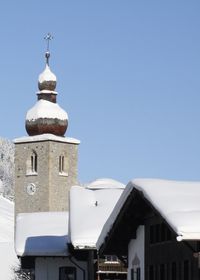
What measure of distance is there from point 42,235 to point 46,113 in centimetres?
4789

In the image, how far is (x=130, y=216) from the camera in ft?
97.4

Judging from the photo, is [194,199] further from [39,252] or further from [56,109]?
[56,109]

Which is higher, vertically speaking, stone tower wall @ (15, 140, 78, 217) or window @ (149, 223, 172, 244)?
stone tower wall @ (15, 140, 78, 217)

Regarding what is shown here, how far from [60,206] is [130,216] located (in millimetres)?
66822

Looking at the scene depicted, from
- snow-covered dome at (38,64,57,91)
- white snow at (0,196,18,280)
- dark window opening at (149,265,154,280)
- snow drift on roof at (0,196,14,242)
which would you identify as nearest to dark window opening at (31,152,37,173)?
snow-covered dome at (38,64,57,91)

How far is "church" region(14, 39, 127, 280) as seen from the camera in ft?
142

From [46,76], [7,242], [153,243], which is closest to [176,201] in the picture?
[153,243]

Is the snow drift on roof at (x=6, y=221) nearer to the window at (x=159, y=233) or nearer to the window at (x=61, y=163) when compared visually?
A: the window at (x=61, y=163)

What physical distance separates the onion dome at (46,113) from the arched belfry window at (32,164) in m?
1.79

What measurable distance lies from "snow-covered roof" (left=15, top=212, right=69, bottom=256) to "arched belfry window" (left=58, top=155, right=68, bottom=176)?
4292 cm

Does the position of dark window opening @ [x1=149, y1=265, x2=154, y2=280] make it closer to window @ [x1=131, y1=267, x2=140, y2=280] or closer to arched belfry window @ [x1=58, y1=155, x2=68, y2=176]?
window @ [x1=131, y1=267, x2=140, y2=280]

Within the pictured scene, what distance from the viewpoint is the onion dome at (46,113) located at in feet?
321

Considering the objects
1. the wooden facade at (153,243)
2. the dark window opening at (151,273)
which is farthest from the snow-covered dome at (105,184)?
the dark window opening at (151,273)

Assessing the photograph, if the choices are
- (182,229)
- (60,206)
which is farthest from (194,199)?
(60,206)
